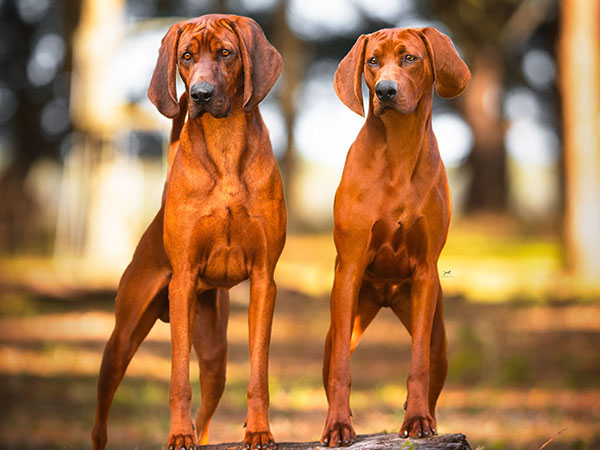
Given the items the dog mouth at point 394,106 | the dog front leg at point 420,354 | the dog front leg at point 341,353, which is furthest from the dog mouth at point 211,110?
the dog front leg at point 420,354

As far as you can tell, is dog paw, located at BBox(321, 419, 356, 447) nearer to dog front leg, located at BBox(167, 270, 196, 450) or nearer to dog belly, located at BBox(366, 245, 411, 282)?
dog front leg, located at BBox(167, 270, 196, 450)

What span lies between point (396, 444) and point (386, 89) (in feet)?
5.42

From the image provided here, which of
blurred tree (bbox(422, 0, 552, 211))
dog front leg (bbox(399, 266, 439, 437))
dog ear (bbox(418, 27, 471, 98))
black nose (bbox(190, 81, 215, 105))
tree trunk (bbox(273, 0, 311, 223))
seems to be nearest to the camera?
black nose (bbox(190, 81, 215, 105))

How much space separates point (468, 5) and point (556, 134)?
733 cm

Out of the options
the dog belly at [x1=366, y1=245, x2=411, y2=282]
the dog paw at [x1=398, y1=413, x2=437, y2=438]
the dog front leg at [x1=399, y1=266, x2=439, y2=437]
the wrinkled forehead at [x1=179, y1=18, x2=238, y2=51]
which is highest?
the wrinkled forehead at [x1=179, y1=18, x2=238, y2=51]

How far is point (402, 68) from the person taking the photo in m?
4.13

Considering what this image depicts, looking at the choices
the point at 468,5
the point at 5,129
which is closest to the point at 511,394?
the point at 468,5

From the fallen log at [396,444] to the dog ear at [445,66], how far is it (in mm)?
1629

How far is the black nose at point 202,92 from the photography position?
3.98 metres

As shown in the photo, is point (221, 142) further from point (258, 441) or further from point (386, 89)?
point (258, 441)

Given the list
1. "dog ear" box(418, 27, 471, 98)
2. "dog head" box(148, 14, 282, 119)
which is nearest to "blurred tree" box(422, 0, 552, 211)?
"dog ear" box(418, 27, 471, 98)

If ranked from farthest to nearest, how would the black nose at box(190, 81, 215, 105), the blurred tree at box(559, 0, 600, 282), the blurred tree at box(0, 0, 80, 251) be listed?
the blurred tree at box(0, 0, 80, 251) → the blurred tree at box(559, 0, 600, 282) → the black nose at box(190, 81, 215, 105)

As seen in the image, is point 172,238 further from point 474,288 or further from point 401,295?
point 474,288

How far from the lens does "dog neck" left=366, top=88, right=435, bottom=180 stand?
4.28 metres
